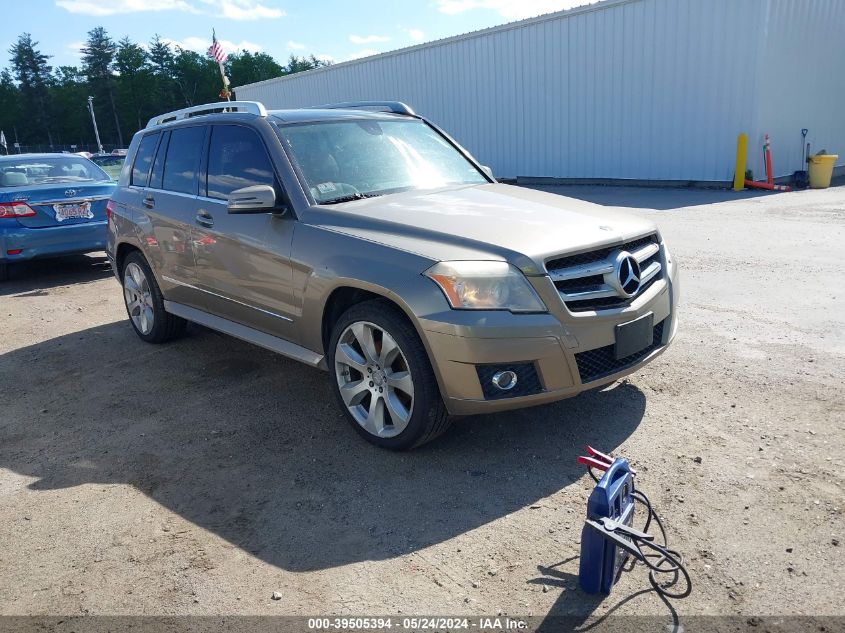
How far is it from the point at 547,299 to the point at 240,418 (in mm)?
2188

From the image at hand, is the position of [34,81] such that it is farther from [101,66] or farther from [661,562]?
[661,562]

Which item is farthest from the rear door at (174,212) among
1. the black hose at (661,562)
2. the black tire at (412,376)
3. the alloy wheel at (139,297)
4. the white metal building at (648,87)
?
the white metal building at (648,87)

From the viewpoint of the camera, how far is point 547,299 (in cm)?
332

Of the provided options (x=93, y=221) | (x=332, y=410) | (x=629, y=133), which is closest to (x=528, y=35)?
(x=629, y=133)

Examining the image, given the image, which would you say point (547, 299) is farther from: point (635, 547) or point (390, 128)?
point (390, 128)

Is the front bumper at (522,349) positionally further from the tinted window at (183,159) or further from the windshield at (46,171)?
the windshield at (46,171)

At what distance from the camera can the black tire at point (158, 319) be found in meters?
5.83

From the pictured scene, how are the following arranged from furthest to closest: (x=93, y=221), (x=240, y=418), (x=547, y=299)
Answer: (x=93, y=221) < (x=240, y=418) < (x=547, y=299)

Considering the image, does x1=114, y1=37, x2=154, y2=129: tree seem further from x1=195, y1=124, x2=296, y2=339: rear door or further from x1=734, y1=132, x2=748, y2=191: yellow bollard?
x1=195, y1=124, x2=296, y2=339: rear door

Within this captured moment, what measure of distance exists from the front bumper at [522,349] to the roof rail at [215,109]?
2327 mm

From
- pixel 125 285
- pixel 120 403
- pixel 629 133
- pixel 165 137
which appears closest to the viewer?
pixel 120 403

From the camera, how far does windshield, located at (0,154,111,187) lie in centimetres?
928

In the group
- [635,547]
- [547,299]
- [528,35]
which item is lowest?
[635,547]

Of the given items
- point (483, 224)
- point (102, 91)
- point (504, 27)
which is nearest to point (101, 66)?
point (102, 91)
